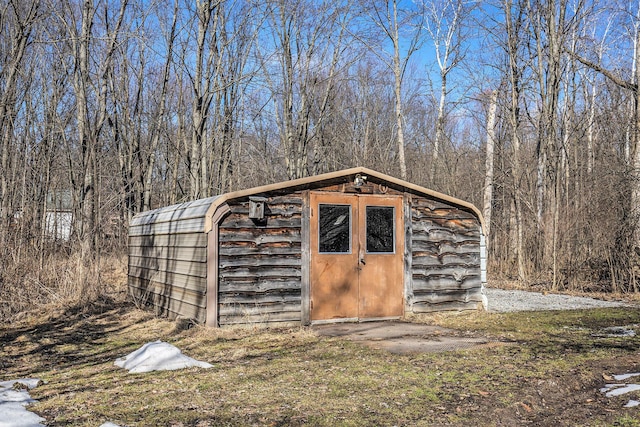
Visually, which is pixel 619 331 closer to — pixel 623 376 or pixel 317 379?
pixel 623 376

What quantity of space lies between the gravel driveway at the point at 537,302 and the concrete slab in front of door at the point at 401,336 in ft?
9.72

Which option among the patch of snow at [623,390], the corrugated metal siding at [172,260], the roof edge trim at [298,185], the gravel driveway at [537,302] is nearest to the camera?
the patch of snow at [623,390]

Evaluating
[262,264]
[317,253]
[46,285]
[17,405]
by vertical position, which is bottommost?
[17,405]

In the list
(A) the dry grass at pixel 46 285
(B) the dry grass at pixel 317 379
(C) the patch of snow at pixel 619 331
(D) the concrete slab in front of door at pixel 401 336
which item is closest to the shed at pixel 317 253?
(D) the concrete slab in front of door at pixel 401 336

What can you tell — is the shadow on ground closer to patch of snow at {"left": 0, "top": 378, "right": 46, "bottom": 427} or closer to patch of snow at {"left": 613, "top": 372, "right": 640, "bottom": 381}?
patch of snow at {"left": 0, "top": 378, "right": 46, "bottom": 427}

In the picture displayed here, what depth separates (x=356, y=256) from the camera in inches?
399

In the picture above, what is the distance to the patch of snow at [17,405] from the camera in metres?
4.55

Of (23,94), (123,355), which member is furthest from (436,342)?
(23,94)

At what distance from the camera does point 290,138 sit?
21.5 meters

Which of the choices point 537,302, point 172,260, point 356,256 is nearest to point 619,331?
point 537,302

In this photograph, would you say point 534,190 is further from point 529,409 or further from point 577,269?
point 529,409

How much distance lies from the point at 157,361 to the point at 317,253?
3.82 meters

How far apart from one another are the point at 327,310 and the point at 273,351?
244 cm

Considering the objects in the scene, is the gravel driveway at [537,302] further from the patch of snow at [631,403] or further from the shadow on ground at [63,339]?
the shadow on ground at [63,339]
